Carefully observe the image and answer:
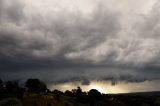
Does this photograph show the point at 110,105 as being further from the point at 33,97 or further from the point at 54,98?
the point at 33,97

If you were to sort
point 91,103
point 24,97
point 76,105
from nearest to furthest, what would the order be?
point 24,97
point 76,105
point 91,103

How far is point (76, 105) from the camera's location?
179625mm

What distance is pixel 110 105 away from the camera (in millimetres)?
199875

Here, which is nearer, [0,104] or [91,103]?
[0,104]

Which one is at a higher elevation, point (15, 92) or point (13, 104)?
point (15, 92)

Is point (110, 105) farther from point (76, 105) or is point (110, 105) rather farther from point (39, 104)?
point (39, 104)

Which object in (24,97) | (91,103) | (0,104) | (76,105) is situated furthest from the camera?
(91,103)

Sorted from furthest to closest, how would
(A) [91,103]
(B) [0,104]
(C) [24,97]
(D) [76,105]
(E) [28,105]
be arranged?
1. (A) [91,103]
2. (D) [76,105]
3. (C) [24,97]
4. (E) [28,105]
5. (B) [0,104]

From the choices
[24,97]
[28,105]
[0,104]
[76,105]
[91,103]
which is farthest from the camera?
[91,103]

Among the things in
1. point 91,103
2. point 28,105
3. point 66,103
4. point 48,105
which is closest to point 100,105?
point 91,103

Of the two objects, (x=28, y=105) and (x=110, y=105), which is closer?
(x=28, y=105)

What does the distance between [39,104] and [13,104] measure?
29.5 metres

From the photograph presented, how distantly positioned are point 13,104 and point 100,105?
240 feet

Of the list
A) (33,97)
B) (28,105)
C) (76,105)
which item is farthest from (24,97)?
(76,105)
